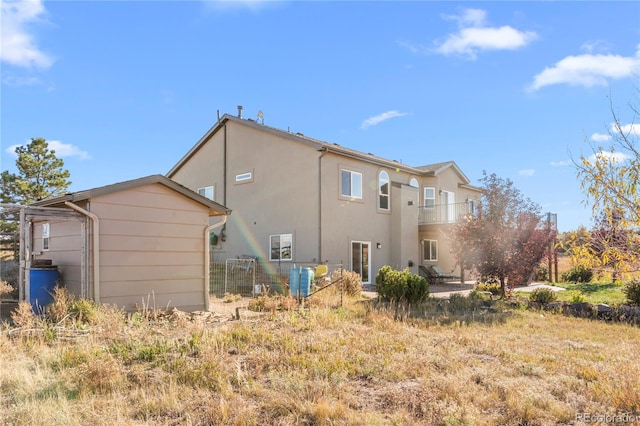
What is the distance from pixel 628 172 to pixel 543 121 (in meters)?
5.03

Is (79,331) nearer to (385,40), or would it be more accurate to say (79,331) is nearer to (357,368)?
(357,368)

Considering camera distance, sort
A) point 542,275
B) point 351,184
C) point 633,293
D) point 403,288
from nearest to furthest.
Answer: point 633,293
point 403,288
point 351,184
point 542,275

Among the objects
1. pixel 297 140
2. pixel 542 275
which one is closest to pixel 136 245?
pixel 297 140

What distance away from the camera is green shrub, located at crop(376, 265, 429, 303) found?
12539mm

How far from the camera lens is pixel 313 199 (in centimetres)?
1834

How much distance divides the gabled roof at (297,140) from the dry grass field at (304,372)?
1071cm

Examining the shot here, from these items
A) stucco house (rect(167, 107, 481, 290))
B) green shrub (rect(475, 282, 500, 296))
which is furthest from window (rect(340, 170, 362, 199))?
green shrub (rect(475, 282, 500, 296))

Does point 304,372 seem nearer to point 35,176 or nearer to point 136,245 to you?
point 136,245

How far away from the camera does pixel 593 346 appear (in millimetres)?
7359

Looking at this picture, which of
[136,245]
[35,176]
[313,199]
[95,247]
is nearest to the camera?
[95,247]

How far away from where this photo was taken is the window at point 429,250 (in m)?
24.1

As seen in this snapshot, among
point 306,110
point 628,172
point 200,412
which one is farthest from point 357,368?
point 306,110

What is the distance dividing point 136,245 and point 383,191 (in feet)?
44.1

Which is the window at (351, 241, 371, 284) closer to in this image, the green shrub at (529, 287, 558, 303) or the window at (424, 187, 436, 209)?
the window at (424, 187, 436, 209)
